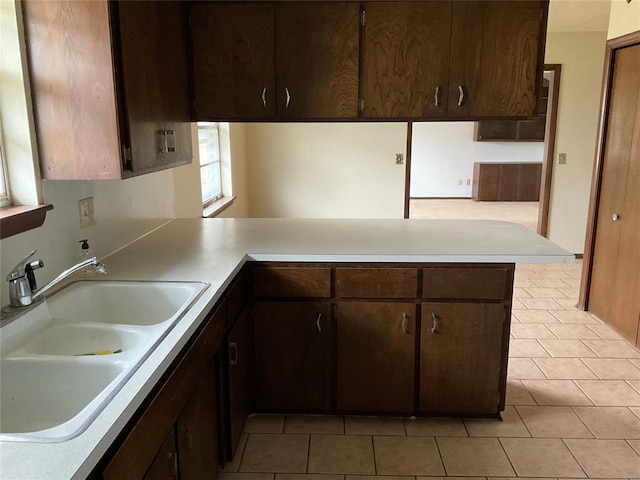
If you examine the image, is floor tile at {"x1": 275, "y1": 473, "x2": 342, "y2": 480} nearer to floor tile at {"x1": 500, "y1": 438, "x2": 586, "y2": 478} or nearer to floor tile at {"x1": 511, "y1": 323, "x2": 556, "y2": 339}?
floor tile at {"x1": 500, "y1": 438, "x2": 586, "y2": 478}

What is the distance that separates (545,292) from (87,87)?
4003mm

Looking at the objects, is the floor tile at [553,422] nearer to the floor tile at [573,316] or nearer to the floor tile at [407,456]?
the floor tile at [407,456]

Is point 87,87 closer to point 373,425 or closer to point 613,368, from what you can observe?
point 373,425

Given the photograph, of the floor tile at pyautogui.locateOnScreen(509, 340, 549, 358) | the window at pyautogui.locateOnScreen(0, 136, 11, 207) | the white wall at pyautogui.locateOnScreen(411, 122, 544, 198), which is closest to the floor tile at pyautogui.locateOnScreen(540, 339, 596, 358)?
the floor tile at pyautogui.locateOnScreen(509, 340, 549, 358)

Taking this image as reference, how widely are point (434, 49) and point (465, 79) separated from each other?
0.65 ft

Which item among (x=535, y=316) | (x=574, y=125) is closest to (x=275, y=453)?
(x=535, y=316)

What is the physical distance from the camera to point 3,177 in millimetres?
1714

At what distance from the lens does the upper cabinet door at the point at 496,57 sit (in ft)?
8.04

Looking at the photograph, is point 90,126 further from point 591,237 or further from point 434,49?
point 591,237

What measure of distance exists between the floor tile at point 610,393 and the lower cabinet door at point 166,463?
2.22 metres

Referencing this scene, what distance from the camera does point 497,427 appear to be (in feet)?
8.30

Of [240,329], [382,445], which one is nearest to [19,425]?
[240,329]

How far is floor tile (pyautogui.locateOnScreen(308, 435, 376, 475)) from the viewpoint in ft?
7.36

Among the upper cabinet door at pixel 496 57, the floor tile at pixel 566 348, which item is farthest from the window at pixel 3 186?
the floor tile at pixel 566 348
